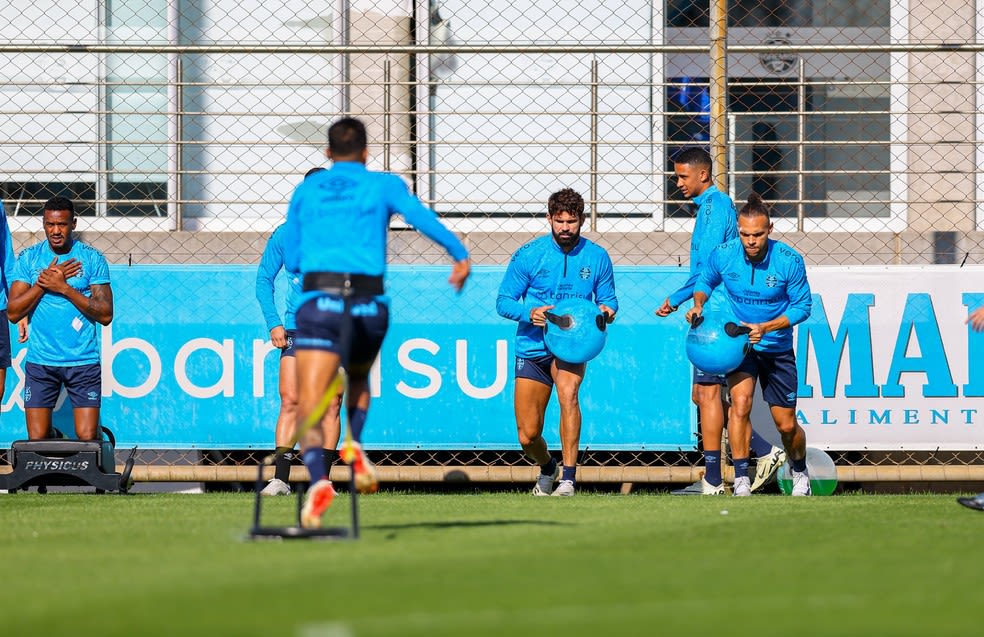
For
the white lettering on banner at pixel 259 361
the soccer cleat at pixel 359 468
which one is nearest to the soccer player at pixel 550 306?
the white lettering on banner at pixel 259 361

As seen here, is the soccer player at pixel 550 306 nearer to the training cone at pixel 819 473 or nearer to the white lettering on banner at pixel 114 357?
the training cone at pixel 819 473

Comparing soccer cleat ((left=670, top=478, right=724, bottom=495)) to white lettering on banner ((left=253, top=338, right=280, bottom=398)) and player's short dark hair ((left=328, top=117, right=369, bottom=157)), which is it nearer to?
white lettering on banner ((left=253, top=338, right=280, bottom=398))

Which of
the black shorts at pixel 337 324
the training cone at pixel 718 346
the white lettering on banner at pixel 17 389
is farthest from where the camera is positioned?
the white lettering on banner at pixel 17 389

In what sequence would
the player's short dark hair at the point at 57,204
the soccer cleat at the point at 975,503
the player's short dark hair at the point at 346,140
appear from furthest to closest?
the player's short dark hair at the point at 57,204 < the soccer cleat at the point at 975,503 < the player's short dark hair at the point at 346,140

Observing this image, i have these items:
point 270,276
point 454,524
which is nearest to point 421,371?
point 270,276

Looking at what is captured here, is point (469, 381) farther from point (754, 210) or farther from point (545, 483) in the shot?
point (754, 210)

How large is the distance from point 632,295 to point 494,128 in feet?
8.32

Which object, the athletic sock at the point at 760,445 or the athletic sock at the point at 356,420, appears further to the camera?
the athletic sock at the point at 760,445

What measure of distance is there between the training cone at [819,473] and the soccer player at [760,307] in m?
0.24

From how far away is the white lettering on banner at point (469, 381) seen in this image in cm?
1129

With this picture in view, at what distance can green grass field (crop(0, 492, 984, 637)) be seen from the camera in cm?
432

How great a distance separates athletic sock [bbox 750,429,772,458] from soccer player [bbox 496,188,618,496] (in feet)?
4.66

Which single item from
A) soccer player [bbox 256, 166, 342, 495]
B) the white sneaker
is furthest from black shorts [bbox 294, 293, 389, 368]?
the white sneaker

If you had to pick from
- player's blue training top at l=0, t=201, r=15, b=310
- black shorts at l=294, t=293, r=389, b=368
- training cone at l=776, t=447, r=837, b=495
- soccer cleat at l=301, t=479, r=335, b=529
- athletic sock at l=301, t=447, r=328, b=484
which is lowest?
training cone at l=776, t=447, r=837, b=495
